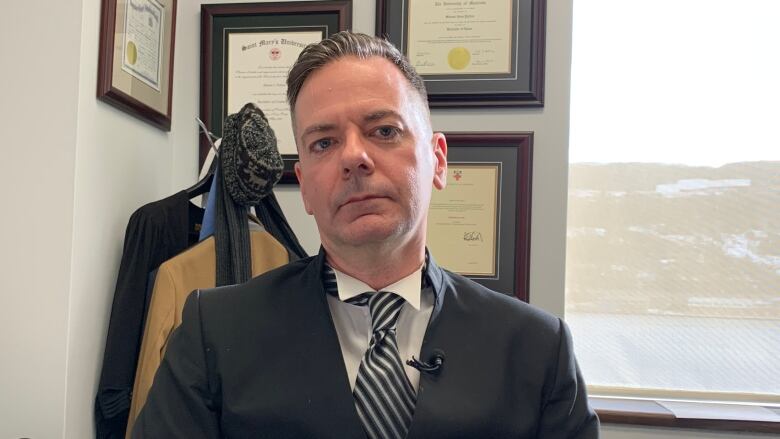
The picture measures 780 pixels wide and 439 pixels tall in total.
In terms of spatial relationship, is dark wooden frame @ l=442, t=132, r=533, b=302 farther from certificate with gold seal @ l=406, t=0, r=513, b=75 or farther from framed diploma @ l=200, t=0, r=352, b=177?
framed diploma @ l=200, t=0, r=352, b=177

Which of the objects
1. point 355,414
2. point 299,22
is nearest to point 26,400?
point 355,414

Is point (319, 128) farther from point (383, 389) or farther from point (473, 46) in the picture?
point (473, 46)

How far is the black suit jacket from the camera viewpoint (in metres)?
0.91

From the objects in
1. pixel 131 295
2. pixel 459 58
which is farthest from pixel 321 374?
pixel 459 58

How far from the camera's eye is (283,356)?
0.96 meters

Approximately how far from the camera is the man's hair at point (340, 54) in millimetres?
1058

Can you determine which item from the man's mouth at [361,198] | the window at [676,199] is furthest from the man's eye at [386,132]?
the window at [676,199]

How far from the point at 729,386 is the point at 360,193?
153 centimetres

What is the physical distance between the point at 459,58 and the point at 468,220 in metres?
0.50

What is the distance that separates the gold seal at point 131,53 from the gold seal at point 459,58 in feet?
2.95

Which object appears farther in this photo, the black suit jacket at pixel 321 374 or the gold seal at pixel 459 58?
the gold seal at pixel 459 58

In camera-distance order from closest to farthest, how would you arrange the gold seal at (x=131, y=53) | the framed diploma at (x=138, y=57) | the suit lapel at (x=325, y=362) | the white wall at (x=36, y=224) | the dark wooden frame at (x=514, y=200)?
1. the suit lapel at (x=325, y=362)
2. the white wall at (x=36, y=224)
3. the framed diploma at (x=138, y=57)
4. the gold seal at (x=131, y=53)
5. the dark wooden frame at (x=514, y=200)

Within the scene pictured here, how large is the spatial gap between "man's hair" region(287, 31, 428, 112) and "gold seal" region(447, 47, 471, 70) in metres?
0.80

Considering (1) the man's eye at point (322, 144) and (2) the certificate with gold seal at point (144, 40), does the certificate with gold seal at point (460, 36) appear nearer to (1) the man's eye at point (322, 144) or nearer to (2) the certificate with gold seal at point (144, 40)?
(2) the certificate with gold seal at point (144, 40)
